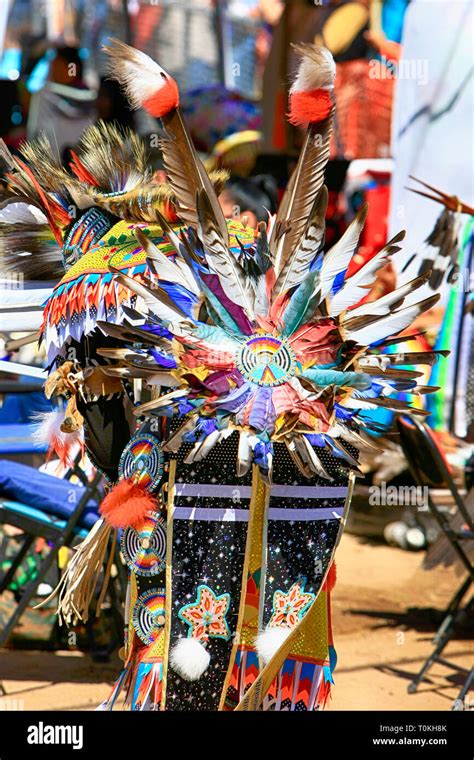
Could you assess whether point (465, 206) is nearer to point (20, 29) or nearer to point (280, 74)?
point (280, 74)

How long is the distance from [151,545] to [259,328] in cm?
67

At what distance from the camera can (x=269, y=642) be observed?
2.87 m

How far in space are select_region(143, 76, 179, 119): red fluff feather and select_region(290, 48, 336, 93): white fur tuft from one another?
362 millimetres

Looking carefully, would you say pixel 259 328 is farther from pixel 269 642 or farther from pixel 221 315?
pixel 269 642

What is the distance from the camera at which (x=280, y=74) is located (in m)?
8.94

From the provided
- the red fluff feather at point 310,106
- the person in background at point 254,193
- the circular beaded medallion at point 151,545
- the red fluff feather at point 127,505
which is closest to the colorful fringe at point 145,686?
the circular beaded medallion at point 151,545

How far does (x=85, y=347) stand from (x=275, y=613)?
90 cm

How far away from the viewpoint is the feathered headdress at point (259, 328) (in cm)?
275

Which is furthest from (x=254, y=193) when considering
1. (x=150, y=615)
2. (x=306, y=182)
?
(x=150, y=615)

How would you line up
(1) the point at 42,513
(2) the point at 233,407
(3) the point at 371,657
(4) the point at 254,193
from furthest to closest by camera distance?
(4) the point at 254,193 < (3) the point at 371,657 < (1) the point at 42,513 < (2) the point at 233,407
